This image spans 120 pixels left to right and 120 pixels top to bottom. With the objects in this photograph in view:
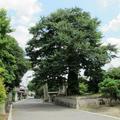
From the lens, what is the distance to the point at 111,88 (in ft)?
128

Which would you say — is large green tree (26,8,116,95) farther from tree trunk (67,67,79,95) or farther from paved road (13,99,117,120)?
paved road (13,99,117,120)

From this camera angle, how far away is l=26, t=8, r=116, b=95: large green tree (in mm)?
49250

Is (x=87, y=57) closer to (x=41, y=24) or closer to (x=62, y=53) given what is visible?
(x=62, y=53)

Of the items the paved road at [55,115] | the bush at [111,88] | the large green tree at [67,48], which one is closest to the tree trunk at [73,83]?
the large green tree at [67,48]

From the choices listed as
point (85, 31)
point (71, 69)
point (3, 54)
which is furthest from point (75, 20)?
point (3, 54)

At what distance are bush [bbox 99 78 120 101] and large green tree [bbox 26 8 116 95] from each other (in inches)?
352

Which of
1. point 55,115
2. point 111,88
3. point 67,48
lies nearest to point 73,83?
point 67,48

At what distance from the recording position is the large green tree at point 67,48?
162 ft

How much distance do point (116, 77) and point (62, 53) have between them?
10.00 m

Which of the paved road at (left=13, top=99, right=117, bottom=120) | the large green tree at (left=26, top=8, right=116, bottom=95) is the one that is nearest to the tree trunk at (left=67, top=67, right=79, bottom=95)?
the large green tree at (left=26, top=8, right=116, bottom=95)

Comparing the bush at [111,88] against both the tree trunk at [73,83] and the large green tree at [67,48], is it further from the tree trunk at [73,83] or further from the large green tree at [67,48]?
the tree trunk at [73,83]

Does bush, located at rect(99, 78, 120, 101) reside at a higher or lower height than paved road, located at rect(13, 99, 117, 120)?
higher

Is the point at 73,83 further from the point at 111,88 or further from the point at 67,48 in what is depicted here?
the point at 111,88

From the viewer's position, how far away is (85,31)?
168 feet
